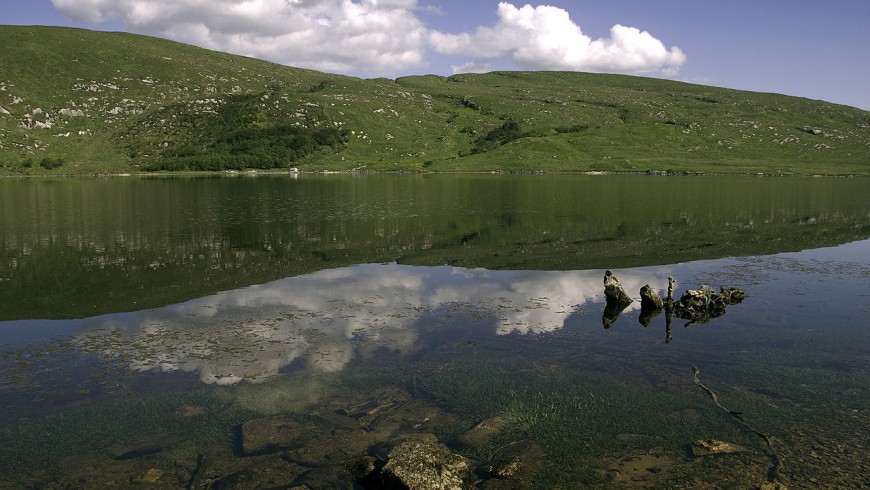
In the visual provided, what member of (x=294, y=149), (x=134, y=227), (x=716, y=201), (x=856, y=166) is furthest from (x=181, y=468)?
(x=856, y=166)

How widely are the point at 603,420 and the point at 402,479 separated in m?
6.64

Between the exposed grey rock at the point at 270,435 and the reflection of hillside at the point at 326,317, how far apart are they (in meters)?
3.31

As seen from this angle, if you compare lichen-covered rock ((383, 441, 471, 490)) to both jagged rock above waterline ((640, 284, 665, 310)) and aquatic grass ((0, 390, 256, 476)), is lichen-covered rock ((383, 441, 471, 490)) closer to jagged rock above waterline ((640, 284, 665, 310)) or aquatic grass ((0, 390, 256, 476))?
aquatic grass ((0, 390, 256, 476))

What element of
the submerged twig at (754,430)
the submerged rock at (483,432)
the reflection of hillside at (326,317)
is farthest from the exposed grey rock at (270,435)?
the submerged twig at (754,430)

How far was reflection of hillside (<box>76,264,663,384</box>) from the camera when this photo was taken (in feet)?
67.8

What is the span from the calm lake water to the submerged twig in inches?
2.5

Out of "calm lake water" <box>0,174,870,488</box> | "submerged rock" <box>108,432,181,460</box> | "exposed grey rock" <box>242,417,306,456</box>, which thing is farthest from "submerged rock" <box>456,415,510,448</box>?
"submerged rock" <box>108,432,181,460</box>

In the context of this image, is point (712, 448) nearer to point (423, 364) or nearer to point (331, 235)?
point (423, 364)

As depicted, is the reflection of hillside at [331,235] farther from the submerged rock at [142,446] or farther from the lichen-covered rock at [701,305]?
the submerged rock at [142,446]

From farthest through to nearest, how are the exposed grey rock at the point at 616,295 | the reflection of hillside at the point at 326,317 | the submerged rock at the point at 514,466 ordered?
1. the exposed grey rock at the point at 616,295
2. the reflection of hillside at the point at 326,317
3. the submerged rock at the point at 514,466

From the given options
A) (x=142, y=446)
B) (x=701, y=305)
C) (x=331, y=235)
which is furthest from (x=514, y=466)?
(x=331, y=235)

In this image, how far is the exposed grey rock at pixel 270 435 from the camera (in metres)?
14.4

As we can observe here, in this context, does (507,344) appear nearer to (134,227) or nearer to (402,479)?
(402,479)

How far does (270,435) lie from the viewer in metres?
14.9
